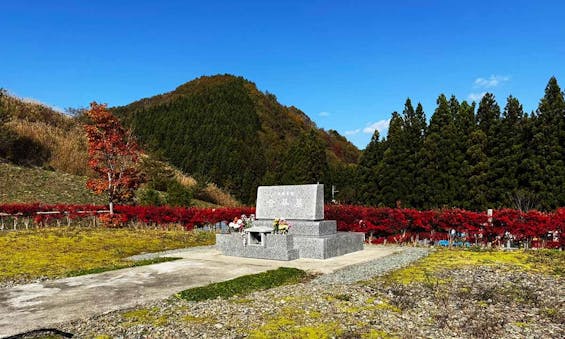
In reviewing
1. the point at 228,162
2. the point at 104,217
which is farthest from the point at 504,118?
the point at 228,162

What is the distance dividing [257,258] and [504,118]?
2827 centimetres

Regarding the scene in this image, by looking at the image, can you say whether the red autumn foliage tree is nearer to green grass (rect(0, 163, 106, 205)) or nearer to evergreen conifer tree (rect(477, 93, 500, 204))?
green grass (rect(0, 163, 106, 205))

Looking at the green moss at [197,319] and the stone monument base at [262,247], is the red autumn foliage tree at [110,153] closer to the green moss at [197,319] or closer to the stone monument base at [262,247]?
the stone monument base at [262,247]

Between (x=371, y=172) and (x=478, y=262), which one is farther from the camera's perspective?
(x=371, y=172)

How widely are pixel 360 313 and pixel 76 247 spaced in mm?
12116

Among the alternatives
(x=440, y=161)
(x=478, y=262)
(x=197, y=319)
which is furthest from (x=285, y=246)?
(x=440, y=161)

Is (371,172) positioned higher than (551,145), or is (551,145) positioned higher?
(551,145)

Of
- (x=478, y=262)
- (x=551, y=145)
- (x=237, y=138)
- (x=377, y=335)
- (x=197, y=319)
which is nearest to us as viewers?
(x=377, y=335)

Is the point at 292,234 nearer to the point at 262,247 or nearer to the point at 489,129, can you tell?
the point at 262,247

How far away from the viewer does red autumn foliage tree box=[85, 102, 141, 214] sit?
24516mm

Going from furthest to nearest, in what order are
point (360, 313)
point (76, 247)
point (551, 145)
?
1. point (551, 145)
2. point (76, 247)
3. point (360, 313)

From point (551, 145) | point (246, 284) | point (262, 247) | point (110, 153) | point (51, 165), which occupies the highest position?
point (551, 145)

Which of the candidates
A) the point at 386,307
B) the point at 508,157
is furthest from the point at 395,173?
the point at 386,307

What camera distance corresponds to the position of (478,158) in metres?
32.9
